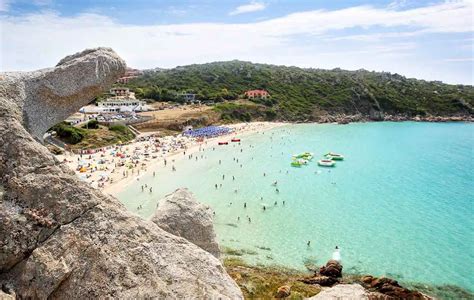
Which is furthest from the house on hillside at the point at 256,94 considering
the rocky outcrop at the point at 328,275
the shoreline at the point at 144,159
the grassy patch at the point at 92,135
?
the rocky outcrop at the point at 328,275

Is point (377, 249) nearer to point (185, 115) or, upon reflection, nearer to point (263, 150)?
point (263, 150)

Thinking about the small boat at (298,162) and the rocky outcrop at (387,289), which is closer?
the rocky outcrop at (387,289)

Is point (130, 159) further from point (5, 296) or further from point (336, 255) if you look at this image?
point (5, 296)

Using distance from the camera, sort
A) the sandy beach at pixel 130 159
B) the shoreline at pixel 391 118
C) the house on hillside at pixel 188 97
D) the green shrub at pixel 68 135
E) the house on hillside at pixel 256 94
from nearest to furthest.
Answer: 1. the sandy beach at pixel 130 159
2. the green shrub at pixel 68 135
3. the house on hillside at pixel 188 97
4. the shoreline at pixel 391 118
5. the house on hillside at pixel 256 94

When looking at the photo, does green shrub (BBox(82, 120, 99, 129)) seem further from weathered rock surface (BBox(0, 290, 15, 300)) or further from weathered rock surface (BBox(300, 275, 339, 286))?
weathered rock surface (BBox(0, 290, 15, 300))

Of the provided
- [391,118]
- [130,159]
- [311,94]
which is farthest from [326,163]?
[311,94]

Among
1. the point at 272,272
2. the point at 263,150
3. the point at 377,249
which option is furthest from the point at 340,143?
the point at 272,272

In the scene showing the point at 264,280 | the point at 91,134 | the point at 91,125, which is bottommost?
the point at 264,280

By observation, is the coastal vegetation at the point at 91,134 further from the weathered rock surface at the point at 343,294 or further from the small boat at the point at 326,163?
the weathered rock surface at the point at 343,294
